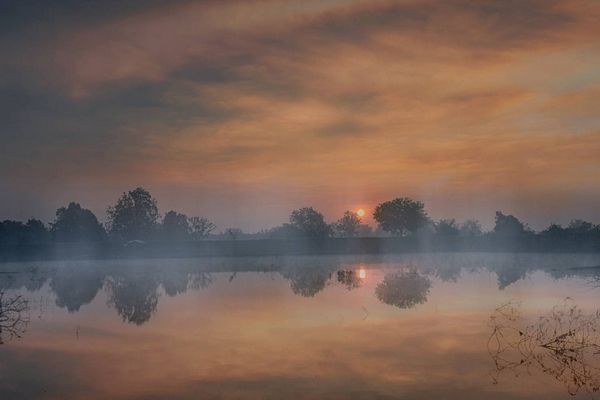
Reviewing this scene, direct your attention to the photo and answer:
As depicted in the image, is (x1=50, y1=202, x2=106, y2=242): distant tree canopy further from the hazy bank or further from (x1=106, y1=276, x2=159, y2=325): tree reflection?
(x1=106, y1=276, x2=159, y2=325): tree reflection

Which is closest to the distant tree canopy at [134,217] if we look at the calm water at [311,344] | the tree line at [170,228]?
the tree line at [170,228]

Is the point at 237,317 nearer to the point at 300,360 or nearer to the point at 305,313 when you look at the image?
the point at 305,313

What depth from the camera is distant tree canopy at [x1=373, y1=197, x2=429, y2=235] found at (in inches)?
6781

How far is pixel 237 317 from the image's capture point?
2891cm

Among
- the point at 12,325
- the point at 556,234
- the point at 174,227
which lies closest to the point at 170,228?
the point at 174,227

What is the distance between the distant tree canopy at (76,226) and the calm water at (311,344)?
101524mm

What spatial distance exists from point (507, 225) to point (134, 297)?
9777 cm

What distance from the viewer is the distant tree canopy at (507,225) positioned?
12094 cm

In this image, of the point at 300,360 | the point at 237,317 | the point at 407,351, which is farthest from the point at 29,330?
the point at 407,351

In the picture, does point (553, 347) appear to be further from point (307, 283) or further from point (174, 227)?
point (174, 227)

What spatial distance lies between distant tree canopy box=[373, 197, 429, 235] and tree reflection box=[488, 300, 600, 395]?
146 m

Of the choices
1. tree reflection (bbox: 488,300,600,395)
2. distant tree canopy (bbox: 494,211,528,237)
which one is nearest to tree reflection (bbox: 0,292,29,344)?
tree reflection (bbox: 488,300,600,395)

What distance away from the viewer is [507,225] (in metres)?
123

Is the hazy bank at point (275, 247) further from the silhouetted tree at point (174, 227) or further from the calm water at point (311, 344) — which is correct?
the calm water at point (311, 344)
